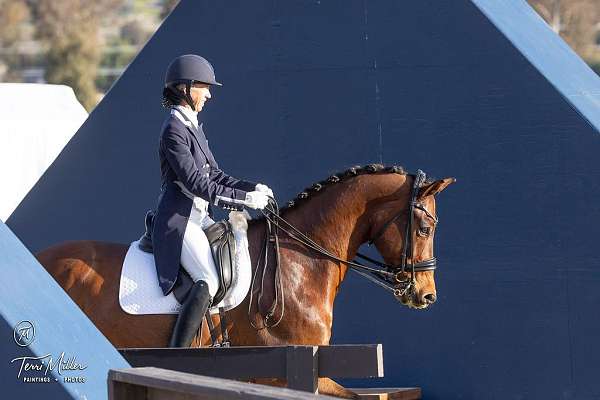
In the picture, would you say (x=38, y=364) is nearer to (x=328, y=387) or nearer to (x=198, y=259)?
(x=198, y=259)

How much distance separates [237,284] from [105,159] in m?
2.63

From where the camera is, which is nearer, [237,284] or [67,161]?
[237,284]

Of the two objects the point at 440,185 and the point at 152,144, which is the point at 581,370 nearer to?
the point at 440,185

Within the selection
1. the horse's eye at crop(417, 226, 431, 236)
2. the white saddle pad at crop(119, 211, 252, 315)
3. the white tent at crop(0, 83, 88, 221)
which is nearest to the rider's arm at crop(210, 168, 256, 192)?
the white saddle pad at crop(119, 211, 252, 315)

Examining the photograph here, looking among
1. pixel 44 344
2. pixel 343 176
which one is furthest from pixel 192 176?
pixel 44 344

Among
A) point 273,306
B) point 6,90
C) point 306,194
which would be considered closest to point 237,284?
point 273,306

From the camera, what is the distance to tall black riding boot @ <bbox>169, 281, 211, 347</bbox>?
5.54 metres

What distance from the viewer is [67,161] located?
26.7 feet

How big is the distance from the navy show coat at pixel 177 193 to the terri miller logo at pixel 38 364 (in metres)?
1.69

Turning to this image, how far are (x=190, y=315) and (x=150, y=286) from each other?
0.27 meters

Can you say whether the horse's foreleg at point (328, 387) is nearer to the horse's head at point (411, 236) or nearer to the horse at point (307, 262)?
the horse at point (307, 262)

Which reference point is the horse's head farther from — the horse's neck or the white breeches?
the white breeches

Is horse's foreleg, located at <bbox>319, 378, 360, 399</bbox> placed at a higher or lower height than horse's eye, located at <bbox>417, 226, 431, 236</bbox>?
lower

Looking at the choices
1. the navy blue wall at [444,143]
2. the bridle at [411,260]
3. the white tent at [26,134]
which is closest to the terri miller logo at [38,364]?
the bridle at [411,260]
